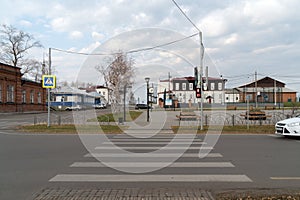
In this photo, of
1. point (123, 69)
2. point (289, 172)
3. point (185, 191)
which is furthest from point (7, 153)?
point (123, 69)

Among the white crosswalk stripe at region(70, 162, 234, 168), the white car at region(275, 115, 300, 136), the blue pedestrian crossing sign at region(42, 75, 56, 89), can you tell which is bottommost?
the white crosswalk stripe at region(70, 162, 234, 168)

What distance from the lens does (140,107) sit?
2498 inches

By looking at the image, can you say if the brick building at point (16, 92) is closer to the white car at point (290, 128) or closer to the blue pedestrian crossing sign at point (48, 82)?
the blue pedestrian crossing sign at point (48, 82)

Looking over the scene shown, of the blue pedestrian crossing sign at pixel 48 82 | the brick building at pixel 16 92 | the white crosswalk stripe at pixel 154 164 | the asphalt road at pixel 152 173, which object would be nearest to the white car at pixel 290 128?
the asphalt road at pixel 152 173

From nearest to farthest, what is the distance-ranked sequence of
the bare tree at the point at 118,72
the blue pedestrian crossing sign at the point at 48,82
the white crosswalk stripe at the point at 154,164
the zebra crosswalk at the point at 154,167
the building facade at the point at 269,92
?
the zebra crosswalk at the point at 154,167
the white crosswalk stripe at the point at 154,164
the blue pedestrian crossing sign at the point at 48,82
the bare tree at the point at 118,72
the building facade at the point at 269,92

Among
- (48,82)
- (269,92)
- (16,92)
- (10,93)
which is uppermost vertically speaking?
(269,92)

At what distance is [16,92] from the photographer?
45406mm

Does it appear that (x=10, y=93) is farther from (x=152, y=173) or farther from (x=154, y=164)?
(x=152, y=173)

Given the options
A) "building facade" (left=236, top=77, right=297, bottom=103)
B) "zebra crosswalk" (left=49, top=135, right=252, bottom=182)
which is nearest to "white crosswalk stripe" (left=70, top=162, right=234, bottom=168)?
"zebra crosswalk" (left=49, top=135, right=252, bottom=182)

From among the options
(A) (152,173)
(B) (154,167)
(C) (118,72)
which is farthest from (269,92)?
(A) (152,173)

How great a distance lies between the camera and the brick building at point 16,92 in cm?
4192

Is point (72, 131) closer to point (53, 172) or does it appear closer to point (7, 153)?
point (7, 153)

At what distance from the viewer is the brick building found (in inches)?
1650

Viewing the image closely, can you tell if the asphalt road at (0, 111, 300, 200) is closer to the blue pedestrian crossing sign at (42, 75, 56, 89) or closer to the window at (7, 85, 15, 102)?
the blue pedestrian crossing sign at (42, 75, 56, 89)
